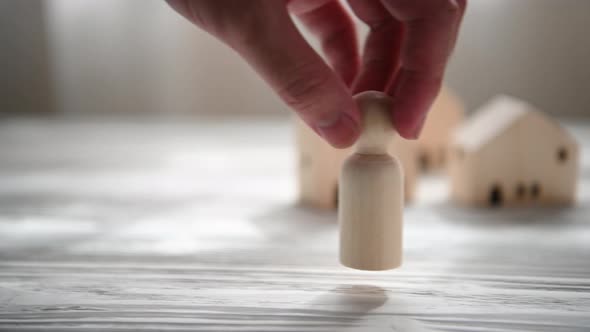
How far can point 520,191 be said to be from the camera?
94cm

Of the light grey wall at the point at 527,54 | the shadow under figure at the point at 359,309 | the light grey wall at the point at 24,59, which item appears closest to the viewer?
the shadow under figure at the point at 359,309

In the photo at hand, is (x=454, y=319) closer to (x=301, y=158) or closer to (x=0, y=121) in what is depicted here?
(x=301, y=158)

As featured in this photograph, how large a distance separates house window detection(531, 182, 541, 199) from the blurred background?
1.21 m

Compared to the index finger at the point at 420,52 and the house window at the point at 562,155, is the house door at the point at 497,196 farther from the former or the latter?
the index finger at the point at 420,52

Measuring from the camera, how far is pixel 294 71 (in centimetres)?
50

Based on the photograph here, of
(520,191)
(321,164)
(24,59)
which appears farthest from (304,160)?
(24,59)

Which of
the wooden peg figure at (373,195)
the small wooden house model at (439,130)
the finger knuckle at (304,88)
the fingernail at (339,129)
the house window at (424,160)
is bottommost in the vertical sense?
the wooden peg figure at (373,195)

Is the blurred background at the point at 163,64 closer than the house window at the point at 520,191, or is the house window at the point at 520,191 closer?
the house window at the point at 520,191

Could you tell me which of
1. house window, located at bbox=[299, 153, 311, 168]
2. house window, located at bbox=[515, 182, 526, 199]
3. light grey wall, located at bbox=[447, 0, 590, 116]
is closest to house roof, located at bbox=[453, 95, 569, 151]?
house window, located at bbox=[515, 182, 526, 199]

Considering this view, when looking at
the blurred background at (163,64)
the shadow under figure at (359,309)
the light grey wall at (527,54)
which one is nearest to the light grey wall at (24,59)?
the blurred background at (163,64)

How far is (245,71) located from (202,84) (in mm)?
184

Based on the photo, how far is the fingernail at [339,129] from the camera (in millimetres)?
525

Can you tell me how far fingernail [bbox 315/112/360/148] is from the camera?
525 millimetres

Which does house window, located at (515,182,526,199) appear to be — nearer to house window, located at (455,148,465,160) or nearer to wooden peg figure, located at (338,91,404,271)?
house window, located at (455,148,465,160)
